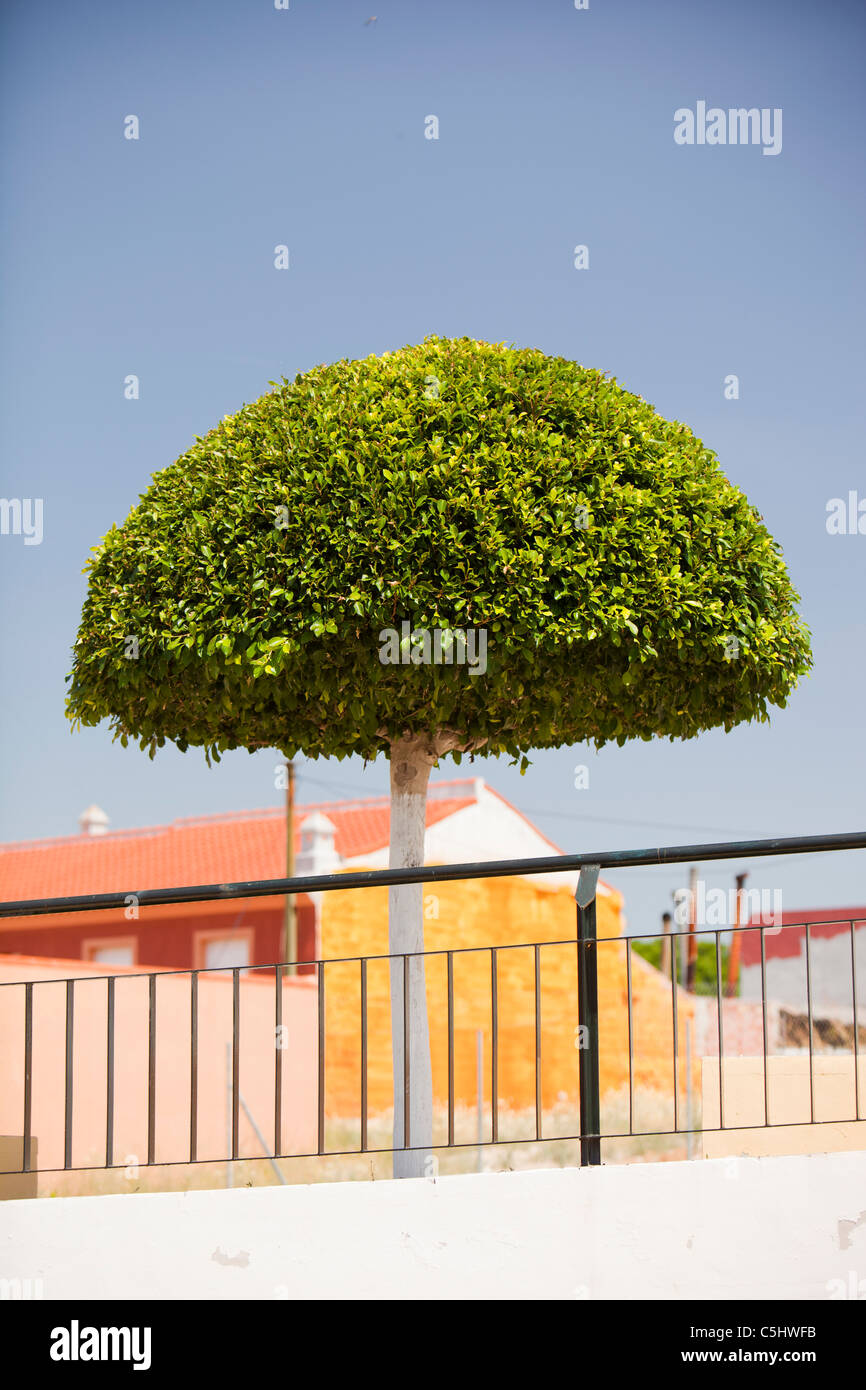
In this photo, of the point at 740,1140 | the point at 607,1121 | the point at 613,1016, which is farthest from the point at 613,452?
the point at 613,1016

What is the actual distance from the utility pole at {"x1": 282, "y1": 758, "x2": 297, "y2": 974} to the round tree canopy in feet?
45.7

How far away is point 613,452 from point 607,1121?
519 inches

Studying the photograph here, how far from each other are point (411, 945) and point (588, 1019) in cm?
209

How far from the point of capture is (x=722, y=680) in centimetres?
574

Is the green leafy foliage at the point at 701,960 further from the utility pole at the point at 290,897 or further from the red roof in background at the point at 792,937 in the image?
the utility pole at the point at 290,897

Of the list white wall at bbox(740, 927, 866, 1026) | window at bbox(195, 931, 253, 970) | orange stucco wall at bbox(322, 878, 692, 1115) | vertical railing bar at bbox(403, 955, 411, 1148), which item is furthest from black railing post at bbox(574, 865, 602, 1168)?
window at bbox(195, 931, 253, 970)

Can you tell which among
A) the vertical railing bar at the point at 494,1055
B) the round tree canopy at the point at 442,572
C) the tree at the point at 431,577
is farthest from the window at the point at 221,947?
the vertical railing bar at the point at 494,1055

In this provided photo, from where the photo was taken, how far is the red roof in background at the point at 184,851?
76.3ft

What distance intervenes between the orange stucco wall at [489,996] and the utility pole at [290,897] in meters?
0.56

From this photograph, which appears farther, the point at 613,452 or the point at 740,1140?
the point at 740,1140

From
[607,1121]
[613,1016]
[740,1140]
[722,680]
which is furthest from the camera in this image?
[613,1016]

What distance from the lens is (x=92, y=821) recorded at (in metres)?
27.7
